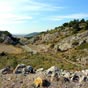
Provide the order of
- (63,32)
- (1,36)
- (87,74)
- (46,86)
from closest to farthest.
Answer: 1. (46,86)
2. (87,74)
3. (63,32)
4. (1,36)

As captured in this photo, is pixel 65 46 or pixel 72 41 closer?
pixel 65 46

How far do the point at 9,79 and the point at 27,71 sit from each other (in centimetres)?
253

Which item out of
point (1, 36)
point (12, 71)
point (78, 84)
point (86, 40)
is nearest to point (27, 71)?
point (12, 71)

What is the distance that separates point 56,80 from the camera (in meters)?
23.7

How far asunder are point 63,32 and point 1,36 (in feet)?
124

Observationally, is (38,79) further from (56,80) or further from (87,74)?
(87,74)

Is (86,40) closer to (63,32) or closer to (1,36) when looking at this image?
(63,32)

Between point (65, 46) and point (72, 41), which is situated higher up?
point (72, 41)

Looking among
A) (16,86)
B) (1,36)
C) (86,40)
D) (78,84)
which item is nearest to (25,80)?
(16,86)

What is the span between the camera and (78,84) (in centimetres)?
2358

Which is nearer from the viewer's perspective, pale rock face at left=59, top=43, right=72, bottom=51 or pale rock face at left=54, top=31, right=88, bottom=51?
pale rock face at left=54, top=31, right=88, bottom=51

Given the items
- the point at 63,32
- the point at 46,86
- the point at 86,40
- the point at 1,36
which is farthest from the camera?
the point at 1,36

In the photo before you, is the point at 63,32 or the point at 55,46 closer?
the point at 55,46

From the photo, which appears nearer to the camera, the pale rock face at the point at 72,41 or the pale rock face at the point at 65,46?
the pale rock face at the point at 72,41
